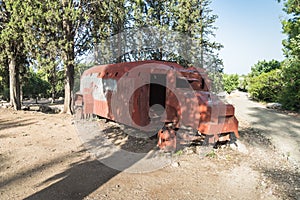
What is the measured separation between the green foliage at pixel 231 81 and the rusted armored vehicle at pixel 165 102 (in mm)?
30612

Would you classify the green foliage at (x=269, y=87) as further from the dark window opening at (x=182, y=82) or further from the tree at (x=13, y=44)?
the tree at (x=13, y=44)

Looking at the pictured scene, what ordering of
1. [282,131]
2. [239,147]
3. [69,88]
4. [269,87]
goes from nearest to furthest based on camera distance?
1. [239,147]
2. [282,131]
3. [69,88]
4. [269,87]

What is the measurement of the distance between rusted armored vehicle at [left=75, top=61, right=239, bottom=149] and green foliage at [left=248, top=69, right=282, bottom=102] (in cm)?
1492

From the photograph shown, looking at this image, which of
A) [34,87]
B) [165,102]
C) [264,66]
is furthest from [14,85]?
[34,87]

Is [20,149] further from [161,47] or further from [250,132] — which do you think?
[161,47]

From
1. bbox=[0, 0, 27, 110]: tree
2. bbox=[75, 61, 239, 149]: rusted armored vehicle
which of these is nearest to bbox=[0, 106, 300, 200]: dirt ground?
bbox=[75, 61, 239, 149]: rusted armored vehicle

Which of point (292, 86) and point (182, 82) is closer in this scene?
point (182, 82)

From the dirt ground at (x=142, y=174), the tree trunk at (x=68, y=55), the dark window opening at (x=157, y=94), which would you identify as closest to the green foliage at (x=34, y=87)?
the tree trunk at (x=68, y=55)

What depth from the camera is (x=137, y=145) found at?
8.02 metres

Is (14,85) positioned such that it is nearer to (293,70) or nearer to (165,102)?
(165,102)

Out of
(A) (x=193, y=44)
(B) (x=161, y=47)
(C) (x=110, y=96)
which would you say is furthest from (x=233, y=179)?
(A) (x=193, y=44)

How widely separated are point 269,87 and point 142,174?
20.0m

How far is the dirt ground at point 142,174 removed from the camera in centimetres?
464

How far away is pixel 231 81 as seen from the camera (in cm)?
3944
